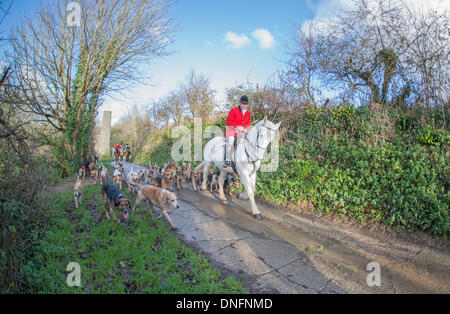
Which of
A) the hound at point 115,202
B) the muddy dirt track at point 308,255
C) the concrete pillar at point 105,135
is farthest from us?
the concrete pillar at point 105,135

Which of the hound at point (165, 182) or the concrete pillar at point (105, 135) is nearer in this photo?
the hound at point (165, 182)

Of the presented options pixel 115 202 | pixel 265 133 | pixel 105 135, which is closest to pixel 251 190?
pixel 265 133

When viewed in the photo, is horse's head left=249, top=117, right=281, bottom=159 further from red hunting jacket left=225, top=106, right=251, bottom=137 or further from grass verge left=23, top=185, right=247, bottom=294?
grass verge left=23, top=185, right=247, bottom=294

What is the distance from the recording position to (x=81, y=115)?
39.8 ft

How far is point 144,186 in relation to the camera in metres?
6.18

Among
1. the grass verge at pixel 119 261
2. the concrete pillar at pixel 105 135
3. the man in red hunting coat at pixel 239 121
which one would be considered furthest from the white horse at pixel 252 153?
the concrete pillar at pixel 105 135

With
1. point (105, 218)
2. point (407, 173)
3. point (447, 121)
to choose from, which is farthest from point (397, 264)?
point (105, 218)

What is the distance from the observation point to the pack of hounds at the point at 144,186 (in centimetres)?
559

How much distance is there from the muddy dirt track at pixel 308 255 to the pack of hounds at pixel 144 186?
0.81 metres

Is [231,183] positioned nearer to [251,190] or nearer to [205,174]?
[205,174]

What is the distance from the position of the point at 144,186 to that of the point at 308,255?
4136mm

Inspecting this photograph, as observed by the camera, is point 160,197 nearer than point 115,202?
No

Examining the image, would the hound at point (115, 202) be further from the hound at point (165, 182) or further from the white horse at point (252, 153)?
the white horse at point (252, 153)

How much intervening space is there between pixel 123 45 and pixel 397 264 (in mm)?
13915
